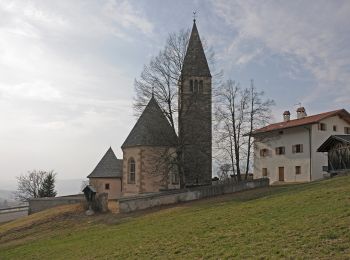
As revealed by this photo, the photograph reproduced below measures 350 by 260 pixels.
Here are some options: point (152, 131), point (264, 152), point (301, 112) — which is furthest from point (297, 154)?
point (152, 131)

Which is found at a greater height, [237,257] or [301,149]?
[301,149]

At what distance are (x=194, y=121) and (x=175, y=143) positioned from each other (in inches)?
107

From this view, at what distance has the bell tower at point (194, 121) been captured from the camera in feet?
126

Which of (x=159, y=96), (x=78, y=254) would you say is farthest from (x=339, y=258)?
(x=159, y=96)

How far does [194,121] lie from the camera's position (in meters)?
38.8

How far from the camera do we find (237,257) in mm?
12023

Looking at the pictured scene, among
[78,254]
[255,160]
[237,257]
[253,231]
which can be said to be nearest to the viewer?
[237,257]

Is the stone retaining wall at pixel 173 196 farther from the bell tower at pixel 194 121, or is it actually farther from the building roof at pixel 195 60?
the building roof at pixel 195 60

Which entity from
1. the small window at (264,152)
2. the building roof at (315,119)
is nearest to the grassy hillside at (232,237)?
the building roof at (315,119)

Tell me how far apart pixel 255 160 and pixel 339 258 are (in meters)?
42.9

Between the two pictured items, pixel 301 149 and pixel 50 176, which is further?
pixel 50 176

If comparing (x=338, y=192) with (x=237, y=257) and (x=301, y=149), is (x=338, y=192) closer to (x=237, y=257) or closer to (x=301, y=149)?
(x=237, y=257)

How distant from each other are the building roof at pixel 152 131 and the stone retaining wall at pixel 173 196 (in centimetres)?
597

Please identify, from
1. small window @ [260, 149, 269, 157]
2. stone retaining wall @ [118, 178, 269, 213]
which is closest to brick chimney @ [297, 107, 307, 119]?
small window @ [260, 149, 269, 157]
